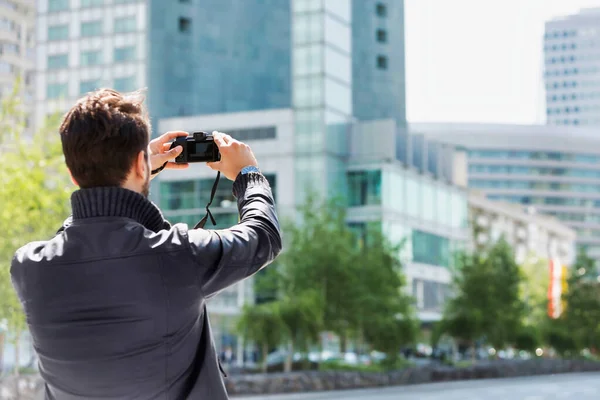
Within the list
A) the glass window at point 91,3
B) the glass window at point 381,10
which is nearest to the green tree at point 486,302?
the glass window at point 381,10

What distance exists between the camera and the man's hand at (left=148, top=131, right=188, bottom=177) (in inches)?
107

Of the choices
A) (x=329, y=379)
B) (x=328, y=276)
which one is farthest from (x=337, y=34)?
(x=329, y=379)

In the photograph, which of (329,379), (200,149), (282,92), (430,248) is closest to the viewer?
(200,149)

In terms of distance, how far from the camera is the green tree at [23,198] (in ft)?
73.3

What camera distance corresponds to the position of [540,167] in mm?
170000

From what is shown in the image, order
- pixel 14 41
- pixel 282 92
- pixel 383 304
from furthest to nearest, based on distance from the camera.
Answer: pixel 14 41 → pixel 282 92 → pixel 383 304

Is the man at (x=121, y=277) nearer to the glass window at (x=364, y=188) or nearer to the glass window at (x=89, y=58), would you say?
the glass window at (x=364, y=188)

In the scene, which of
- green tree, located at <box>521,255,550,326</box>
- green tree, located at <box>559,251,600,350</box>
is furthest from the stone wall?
green tree, located at <box>521,255,550,326</box>

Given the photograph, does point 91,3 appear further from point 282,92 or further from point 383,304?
point 383,304

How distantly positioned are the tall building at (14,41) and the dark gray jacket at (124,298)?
103683 millimetres

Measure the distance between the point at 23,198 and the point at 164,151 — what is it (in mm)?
20495

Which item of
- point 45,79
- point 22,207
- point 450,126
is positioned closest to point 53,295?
point 22,207

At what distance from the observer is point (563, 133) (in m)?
172

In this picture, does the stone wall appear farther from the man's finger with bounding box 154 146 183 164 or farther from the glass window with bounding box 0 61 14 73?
the glass window with bounding box 0 61 14 73
